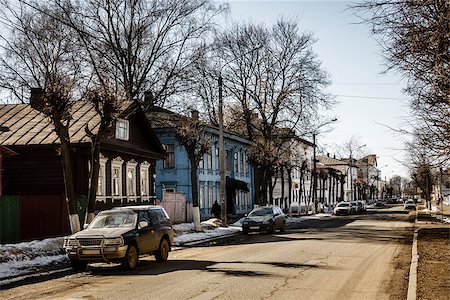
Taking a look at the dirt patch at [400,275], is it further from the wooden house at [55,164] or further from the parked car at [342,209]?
the parked car at [342,209]

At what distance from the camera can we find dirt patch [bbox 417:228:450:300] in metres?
9.96

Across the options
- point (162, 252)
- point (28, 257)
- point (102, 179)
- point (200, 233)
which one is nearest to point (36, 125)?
point (102, 179)

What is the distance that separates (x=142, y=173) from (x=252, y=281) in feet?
83.7

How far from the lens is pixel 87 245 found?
15.0 meters

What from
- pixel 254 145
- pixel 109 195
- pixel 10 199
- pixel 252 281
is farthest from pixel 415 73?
pixel 254 145

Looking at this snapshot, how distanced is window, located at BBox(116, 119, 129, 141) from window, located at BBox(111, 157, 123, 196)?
4.14ft

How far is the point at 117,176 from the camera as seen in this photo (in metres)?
32.9

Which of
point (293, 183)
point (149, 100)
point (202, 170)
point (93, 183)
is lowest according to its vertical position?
point (93, 183)

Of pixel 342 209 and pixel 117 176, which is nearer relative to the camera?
pixel 117 176

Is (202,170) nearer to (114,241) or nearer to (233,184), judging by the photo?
(233,184)

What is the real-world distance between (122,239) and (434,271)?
301 inches

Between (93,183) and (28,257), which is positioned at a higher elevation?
Result: (93,183)

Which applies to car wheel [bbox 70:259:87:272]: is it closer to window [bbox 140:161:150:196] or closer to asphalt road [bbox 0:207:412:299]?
asphalt road [bbox 0:207:412:299]

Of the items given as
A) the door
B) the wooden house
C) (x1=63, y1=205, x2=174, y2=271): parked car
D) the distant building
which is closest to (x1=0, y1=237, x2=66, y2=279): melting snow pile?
(x1=63, y1=205, x2=174, y2=271): parked car
